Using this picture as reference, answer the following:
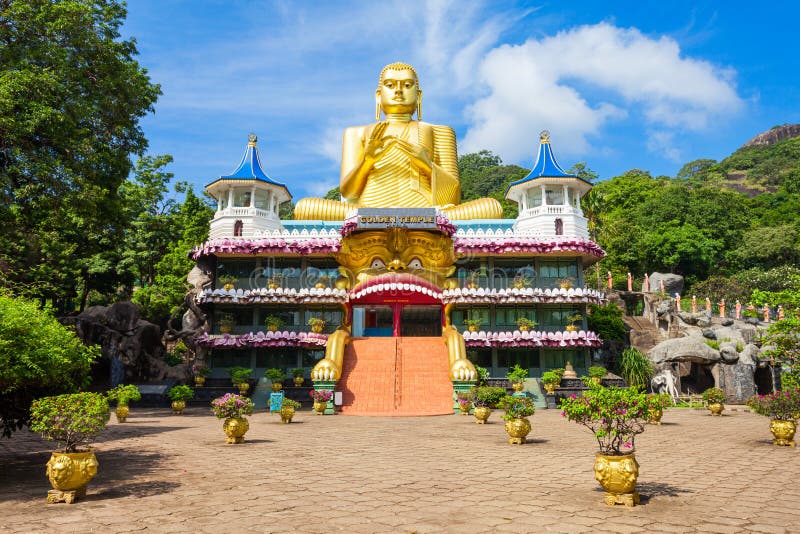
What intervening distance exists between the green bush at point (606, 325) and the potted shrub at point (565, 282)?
469 cm

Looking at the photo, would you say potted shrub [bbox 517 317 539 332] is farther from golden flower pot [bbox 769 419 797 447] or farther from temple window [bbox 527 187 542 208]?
golden flower pot [bbox 769 419 797 447]

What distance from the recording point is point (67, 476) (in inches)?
309

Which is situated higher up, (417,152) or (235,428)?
(417,152)

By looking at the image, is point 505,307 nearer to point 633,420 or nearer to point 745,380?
point 745,380

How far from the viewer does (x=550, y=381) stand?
80.0 feet

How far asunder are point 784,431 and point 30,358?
15.7m

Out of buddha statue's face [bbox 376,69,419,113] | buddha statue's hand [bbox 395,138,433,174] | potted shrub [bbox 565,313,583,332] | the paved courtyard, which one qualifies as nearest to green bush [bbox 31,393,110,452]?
the paved courtyard

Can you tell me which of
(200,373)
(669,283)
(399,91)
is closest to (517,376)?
(200,373)

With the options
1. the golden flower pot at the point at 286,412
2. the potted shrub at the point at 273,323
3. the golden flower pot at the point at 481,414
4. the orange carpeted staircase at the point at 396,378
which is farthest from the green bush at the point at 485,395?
the potted shrub at the point at 273,323

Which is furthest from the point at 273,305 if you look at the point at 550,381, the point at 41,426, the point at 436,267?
the point at 41,426

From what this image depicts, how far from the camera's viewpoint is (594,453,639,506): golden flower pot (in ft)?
25.0

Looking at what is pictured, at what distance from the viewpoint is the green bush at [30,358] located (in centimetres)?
877

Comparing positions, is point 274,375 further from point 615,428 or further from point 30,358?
point 615,428

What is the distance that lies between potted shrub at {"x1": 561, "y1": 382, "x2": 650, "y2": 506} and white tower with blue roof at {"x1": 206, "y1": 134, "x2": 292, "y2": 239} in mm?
24704
